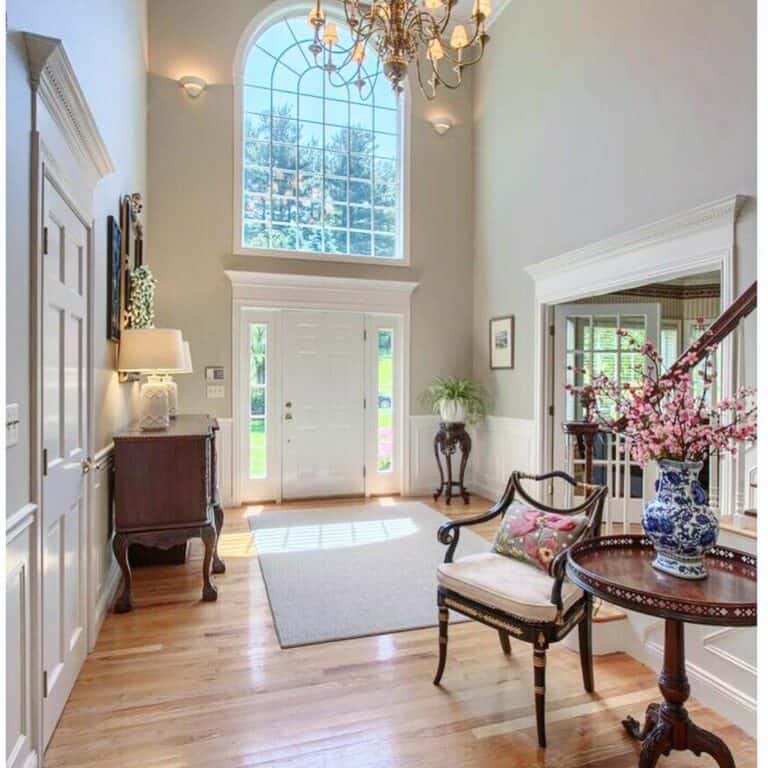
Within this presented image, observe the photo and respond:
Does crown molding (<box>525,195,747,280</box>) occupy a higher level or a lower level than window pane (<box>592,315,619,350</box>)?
higher

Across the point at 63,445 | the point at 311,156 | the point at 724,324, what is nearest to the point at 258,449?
the point at 311,156

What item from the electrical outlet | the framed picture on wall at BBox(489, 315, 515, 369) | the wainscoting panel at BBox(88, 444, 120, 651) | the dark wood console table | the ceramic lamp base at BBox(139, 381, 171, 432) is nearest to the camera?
the wainscoting panel at BBox(88, 444, 120, 651)

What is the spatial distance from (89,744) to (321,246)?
4.81 m

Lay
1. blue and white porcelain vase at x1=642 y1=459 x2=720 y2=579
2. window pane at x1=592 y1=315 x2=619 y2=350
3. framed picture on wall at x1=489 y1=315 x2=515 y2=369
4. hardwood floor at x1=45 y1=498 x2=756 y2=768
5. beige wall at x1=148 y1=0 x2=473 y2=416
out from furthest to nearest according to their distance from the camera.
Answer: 1. framed picture on wall at x1=489 y1=315 x2=515 y2=369
2. beige wall at x1=148 y1=0 x2=473 y2=416
3. window pane at x1=592 y1=315 x2=619 y2=350
4. hardwood floor at x1=45 y1=498 x2=756 y2=768
5. blue and white porcelain vase at x1=642 y1=459 x2=720 y2=579

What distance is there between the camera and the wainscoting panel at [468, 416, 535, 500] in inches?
203

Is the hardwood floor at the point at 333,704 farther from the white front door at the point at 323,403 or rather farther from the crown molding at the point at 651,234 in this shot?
the white front door at the point at 323,403

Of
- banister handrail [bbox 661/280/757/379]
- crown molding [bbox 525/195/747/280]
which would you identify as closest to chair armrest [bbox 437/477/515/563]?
banister handrail [bbox 661/280/757/379]

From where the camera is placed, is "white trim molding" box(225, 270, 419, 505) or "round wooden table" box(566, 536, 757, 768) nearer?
"round wooden table" box(566, 536, 757, 768)

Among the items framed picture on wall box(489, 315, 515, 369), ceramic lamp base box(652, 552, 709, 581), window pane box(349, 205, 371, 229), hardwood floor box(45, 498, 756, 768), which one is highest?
window pane box(349, 205, 371, 229)

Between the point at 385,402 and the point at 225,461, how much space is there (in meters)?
1.84

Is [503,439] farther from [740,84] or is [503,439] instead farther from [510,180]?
[740,84]

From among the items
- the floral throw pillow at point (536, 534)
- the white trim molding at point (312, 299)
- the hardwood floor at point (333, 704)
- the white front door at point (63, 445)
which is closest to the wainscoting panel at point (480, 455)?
the white trim molding at point (312, 299)

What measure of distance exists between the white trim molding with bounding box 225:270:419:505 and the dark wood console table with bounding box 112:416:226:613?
2.26 m

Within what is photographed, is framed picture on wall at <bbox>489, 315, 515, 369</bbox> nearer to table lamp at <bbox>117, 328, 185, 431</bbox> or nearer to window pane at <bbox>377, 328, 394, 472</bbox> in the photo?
window pane at <bbox>377, 328, 394, 472</bbox>
